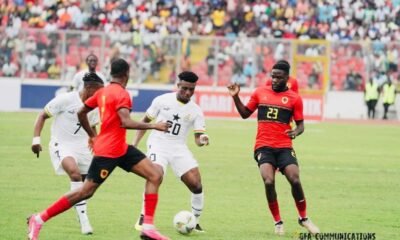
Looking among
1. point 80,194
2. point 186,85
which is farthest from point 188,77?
point 80,194

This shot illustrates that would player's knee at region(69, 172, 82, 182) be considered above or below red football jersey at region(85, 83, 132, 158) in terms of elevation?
below

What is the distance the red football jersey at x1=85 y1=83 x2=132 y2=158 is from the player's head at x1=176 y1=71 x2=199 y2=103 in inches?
60.5

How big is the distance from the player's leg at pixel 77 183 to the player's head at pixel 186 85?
167cm

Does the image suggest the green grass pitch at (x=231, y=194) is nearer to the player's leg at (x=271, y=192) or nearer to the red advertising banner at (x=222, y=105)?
the player's leg at (x=271, y=192)

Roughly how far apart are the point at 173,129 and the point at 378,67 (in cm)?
3059

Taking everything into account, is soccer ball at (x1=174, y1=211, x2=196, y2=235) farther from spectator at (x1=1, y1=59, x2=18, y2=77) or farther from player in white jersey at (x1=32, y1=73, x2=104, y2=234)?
spectator at (x1=1, y1=59, x2=18, y2=77)

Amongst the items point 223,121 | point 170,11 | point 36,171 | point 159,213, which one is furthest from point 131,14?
point 159,213

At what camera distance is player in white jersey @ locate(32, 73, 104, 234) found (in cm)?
1451

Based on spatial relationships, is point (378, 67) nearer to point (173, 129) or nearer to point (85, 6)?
point (85, 6)

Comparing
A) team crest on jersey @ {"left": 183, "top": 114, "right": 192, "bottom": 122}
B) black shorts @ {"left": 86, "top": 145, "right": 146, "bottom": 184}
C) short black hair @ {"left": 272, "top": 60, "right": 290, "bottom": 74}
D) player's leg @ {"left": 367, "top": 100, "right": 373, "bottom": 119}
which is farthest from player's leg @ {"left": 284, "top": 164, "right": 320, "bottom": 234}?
player's leg @ {"left": 367, "top": 100, "right": 373, "bottom": 119}

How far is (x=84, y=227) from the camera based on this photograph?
13.8 metres

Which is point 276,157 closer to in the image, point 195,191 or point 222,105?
point 195,191

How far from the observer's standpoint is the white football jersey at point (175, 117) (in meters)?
14.8

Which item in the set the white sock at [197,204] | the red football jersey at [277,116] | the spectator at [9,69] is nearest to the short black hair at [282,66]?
the red football jersey at [277,116]
